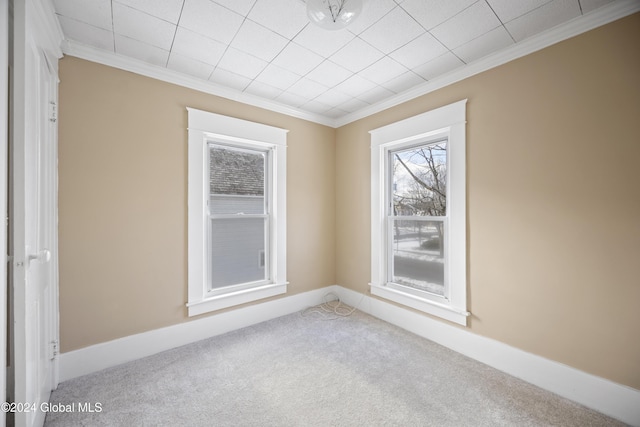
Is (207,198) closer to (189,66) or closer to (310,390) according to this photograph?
(189,66)

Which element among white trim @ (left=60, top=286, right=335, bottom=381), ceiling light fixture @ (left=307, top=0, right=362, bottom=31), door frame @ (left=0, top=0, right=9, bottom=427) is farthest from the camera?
white trim @ (left=60, top=286, right=335, bottom=381)

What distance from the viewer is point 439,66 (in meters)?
2.40

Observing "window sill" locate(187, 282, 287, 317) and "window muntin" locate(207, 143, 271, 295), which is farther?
Result: "window muntin" locate(207, 143, 271, 295)

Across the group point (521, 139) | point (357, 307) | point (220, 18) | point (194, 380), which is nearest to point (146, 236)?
point (194, 380)

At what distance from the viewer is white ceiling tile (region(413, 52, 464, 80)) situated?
228 cm

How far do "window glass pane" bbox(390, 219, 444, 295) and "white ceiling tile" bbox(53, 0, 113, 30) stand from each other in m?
3.06

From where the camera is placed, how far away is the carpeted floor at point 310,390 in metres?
1.67

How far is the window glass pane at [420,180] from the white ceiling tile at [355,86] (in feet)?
2.65

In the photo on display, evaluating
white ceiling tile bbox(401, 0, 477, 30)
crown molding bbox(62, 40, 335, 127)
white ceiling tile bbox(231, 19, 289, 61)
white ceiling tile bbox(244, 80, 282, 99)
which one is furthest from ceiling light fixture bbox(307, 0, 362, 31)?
crown molding bbox(62, 40, 335, 127)

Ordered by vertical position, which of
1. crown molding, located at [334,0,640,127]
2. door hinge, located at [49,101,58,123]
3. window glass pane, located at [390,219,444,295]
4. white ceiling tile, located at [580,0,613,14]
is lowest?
window glass pane, located at [390,219,444,295]

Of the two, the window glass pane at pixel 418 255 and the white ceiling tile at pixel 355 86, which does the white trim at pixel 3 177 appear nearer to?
the white ceiling tile at pixel 355 86

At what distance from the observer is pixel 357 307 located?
3480mm

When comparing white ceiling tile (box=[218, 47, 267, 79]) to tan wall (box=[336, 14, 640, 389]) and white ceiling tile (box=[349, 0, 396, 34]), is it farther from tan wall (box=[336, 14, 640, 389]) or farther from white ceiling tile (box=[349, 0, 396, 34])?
tan wall (box=[336, 14, 640, 389])

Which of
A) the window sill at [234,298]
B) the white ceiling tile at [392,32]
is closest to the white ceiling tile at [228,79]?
the white ceiling tile at [392,32]
